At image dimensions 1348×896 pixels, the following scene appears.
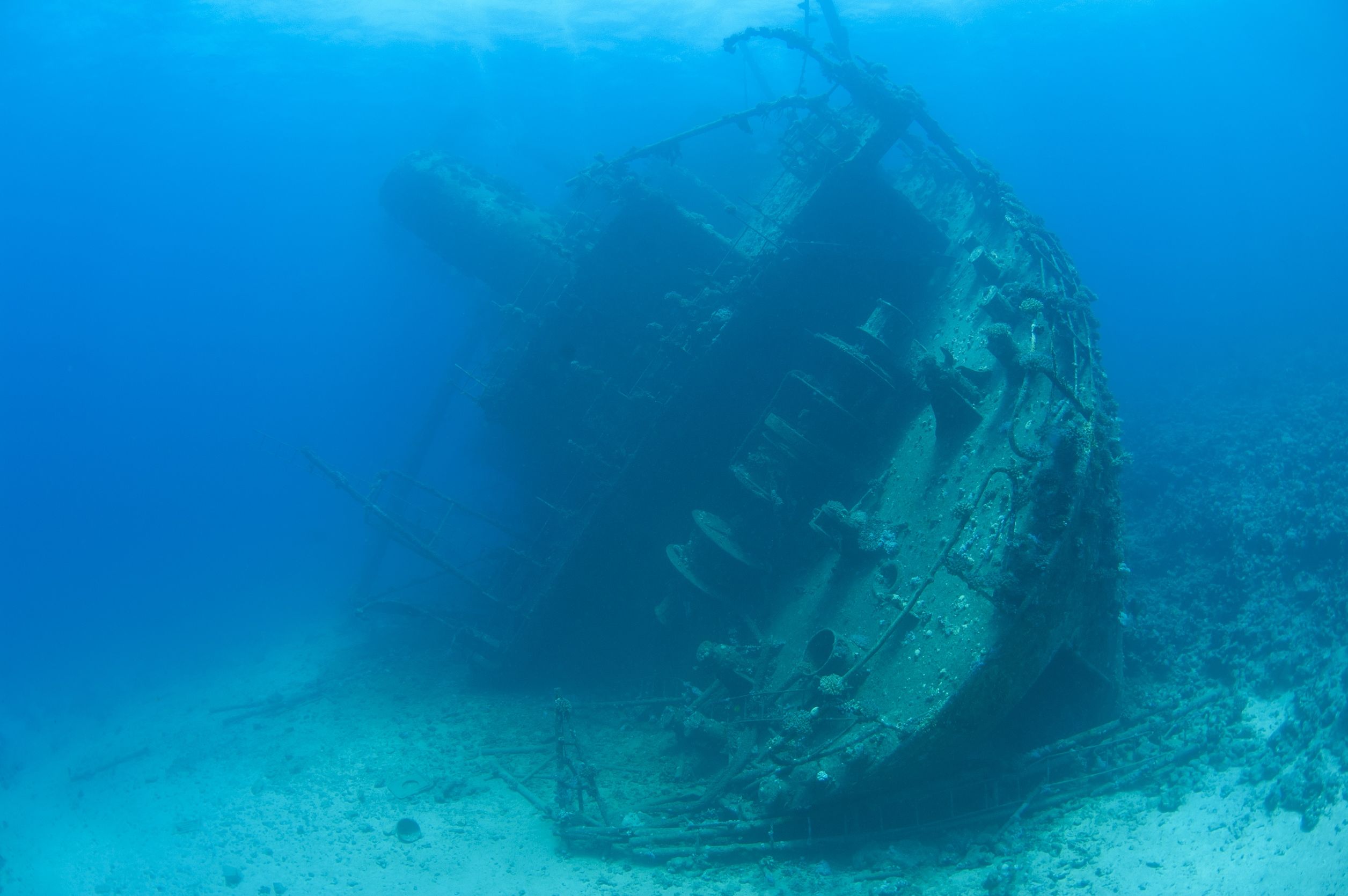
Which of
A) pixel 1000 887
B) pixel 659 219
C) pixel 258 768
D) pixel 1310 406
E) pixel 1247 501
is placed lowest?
pixel 258 768

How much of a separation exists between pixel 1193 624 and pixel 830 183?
317 inches

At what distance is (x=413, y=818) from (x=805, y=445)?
6.91 meters

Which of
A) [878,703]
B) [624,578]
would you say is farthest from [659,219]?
[878,703]

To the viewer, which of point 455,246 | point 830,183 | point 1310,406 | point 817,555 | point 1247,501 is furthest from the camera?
point 1310,406

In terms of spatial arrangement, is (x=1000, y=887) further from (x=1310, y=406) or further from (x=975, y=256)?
(x=1310, y=406)

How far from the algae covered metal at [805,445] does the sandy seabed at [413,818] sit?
85 centimetres

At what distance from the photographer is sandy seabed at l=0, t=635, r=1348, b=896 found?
5.12 meters

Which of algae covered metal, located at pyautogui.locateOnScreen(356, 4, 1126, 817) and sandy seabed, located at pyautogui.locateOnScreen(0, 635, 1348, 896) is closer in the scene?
sandy seabed, located at pyautogui.locateOnScreen(0, 635, 1348, 896)

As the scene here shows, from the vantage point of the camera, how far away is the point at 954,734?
527cm

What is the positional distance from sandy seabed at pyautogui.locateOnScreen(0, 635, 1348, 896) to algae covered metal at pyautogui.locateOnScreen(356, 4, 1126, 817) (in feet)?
2.80

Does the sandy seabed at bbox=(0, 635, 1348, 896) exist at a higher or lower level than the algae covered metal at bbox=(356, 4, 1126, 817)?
lower

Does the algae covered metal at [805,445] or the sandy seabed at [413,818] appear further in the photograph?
the algae covered metal at [805,445]

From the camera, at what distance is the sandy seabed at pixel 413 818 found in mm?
5117

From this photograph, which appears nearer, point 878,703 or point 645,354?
point 878,703
